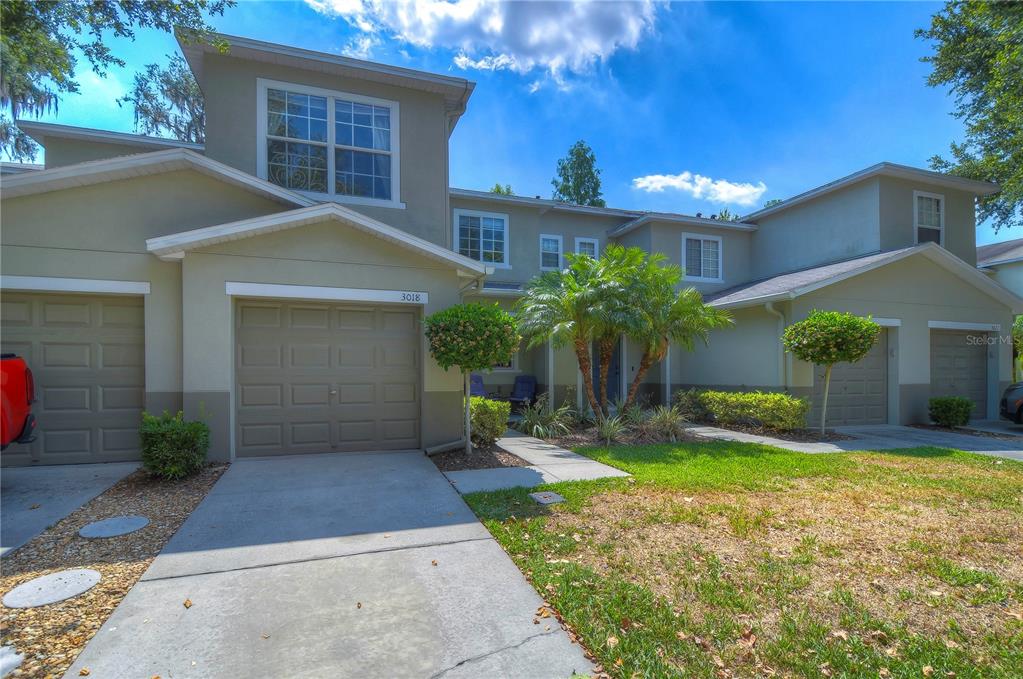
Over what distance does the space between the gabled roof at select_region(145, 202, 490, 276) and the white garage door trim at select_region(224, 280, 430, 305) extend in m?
0.68

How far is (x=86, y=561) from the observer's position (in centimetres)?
374

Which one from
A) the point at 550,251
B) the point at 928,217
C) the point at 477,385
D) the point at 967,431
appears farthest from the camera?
the point at 550,251

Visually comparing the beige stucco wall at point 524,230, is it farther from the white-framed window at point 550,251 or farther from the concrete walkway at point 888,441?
the concrete walkway at point 888,441

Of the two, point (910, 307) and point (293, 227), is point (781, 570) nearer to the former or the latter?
point (293, 227)

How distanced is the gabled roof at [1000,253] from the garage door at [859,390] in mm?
15484

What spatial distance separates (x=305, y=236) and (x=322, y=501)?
163 inches

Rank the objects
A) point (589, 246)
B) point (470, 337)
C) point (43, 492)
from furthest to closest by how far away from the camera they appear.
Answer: point (589, 246) < point (470, 337) < point (43, 492)

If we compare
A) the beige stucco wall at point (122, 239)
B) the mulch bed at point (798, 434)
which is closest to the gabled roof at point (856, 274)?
the mulch bed at point (798, 434)

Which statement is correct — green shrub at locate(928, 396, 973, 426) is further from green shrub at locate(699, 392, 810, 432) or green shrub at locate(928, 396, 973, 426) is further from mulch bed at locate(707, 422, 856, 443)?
green shrub at locate(699, 392, 810, 432)

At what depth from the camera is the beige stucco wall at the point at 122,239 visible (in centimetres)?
653

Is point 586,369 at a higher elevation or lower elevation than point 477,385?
higher

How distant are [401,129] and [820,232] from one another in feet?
43.9

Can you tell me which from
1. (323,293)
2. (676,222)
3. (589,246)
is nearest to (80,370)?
(323,293)

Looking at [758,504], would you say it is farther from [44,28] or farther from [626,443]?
[44,28]
